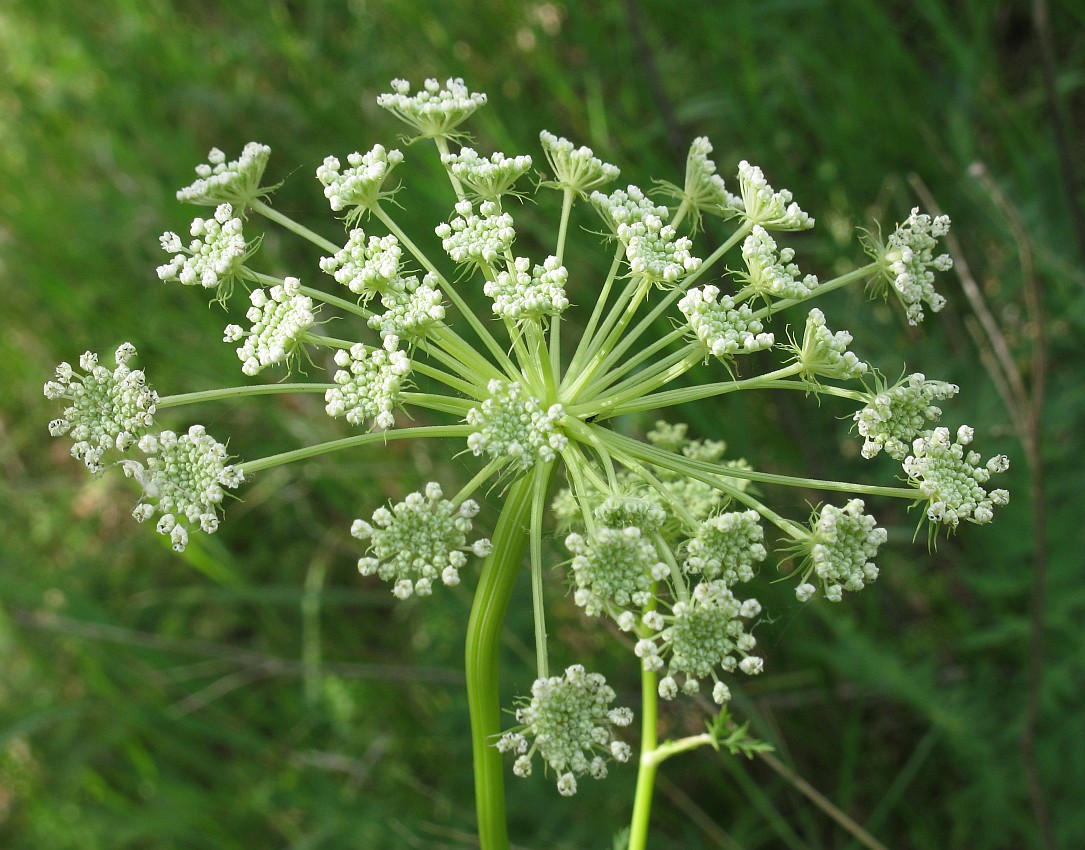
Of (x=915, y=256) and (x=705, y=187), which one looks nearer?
(x=915, y=256)

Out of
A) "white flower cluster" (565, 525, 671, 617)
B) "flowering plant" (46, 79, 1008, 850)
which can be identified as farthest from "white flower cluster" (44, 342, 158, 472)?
"white flower cluster" (565, 525, 671, 617)

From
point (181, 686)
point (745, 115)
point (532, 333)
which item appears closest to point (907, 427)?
point (532, 333)

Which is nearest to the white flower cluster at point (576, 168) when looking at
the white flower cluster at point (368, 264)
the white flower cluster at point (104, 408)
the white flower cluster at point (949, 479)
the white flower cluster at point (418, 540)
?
the white flower cluster at point (368, 264)

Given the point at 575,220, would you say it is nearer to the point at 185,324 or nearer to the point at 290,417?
the point at 290,417

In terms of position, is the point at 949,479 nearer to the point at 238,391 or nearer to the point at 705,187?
the point at 705,187

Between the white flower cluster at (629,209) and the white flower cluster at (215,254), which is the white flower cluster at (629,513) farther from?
the white flower cluster at (215,254)

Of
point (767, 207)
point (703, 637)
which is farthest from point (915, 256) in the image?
point (703, 637)
